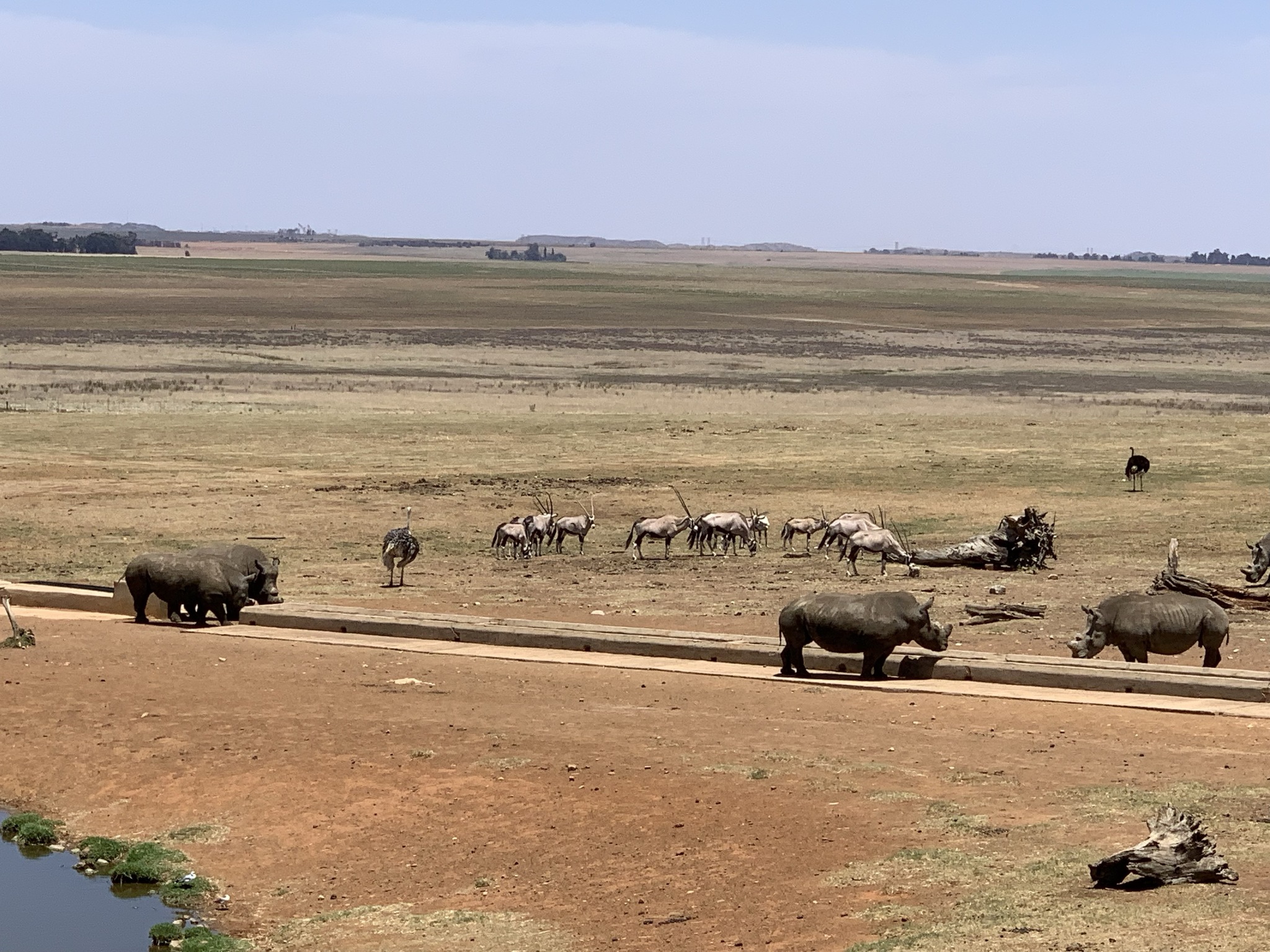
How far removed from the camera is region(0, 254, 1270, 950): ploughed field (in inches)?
489

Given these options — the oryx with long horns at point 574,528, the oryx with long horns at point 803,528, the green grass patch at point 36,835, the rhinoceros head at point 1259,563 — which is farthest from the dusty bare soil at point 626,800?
the oryx with long horns at point 803,528

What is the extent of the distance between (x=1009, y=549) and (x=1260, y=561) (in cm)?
367

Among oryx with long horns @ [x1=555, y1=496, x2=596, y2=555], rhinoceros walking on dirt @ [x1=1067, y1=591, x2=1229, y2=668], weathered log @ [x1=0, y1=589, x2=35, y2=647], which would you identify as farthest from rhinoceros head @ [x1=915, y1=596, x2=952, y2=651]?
oryx with long horns @ [x1=555, y1=496, x2=596, y2=555]

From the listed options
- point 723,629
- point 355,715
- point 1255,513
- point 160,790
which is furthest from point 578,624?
point 1255,513

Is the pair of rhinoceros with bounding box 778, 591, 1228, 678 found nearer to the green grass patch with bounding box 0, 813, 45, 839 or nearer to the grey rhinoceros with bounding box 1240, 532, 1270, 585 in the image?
the grey rhinoceros with bounding box 1240, 532, 1270, 585

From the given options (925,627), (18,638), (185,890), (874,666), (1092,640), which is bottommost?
(185,890)

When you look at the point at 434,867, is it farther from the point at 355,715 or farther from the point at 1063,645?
the point at 1063,645

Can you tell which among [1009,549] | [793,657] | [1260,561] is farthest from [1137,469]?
[793,657]

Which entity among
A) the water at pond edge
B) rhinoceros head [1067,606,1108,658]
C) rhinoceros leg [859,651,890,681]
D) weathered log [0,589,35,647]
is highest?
rhinoceros head [1067,606,1108,658]

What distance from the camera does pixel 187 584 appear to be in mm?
22578

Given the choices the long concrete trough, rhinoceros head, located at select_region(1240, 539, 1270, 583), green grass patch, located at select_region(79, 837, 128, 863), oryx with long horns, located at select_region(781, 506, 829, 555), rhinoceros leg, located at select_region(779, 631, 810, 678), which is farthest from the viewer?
oryx with long horns, located at select_region(781, 506, 829, 555)

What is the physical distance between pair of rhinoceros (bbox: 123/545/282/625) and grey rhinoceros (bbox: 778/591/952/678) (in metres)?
7.23

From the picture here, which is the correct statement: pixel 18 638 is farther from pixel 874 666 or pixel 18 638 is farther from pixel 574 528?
pixel 574 528

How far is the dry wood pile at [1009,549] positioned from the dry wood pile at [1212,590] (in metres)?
3.84
